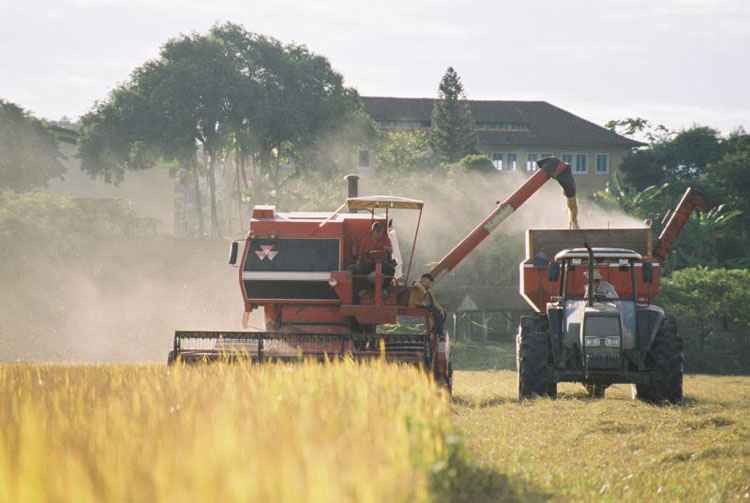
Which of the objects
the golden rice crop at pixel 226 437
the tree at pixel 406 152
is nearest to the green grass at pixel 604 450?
the golden rice crop at pixel 226 437

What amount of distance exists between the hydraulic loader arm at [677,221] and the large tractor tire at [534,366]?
21.3 ft

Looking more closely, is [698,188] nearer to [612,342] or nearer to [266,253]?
[266,253]

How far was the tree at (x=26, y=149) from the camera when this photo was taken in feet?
245

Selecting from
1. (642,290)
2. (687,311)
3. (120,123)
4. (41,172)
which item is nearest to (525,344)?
(642,290)

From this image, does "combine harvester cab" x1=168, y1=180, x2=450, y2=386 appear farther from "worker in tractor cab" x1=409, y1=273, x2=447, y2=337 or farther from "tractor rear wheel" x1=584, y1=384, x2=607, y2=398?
"tractor rear wheel" x1=584, y1=384, x2=607, y2=398

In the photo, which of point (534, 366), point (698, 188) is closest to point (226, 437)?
point (534, 366)

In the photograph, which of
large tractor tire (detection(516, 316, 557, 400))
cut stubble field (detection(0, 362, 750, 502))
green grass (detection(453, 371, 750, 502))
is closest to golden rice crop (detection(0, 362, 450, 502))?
cut stubble field (detection(0, 362, 750, 502))

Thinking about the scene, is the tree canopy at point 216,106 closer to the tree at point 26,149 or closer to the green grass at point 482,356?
the tree at point 26,149

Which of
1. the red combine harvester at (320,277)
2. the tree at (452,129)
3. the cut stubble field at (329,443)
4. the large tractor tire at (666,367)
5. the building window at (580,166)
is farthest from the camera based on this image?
→ the building window at (580,166)

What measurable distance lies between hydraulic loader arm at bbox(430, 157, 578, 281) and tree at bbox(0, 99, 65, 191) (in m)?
54.8

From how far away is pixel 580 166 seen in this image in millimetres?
104000

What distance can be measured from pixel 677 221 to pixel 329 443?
18.0 m

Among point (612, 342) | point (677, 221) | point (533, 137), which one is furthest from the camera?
point (533, 137)

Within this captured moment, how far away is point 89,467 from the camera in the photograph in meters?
6.23
